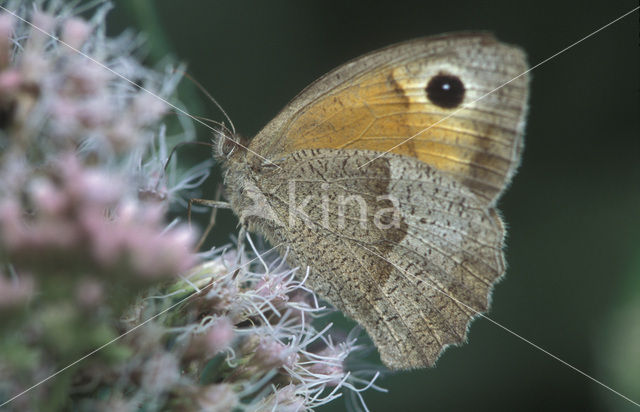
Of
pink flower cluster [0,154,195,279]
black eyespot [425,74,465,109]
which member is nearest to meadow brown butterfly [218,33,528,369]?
black eyespot [425,74,465,109]

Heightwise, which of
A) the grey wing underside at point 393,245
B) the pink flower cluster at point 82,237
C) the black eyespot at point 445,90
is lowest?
the pink flower cluster at point 82,237

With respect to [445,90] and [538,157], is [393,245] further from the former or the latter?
[538,157]

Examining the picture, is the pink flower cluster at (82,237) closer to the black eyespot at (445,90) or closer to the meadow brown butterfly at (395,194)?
the meadow brown butterfly at (395,194)

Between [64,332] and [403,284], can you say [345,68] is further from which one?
[64,332]

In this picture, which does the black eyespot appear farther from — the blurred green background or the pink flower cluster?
the pink flower cluster

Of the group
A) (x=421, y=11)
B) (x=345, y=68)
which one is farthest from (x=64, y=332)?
(x=421, y=11)

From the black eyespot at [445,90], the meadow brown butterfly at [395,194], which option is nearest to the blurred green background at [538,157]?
the meadow brown butterfly at [395,194]

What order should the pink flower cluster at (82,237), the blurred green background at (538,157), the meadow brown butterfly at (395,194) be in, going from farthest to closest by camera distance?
the blurred green background at (538,157)
the meadow brown butterfly at (395,194)
the pink flower cluster at (82,237)
